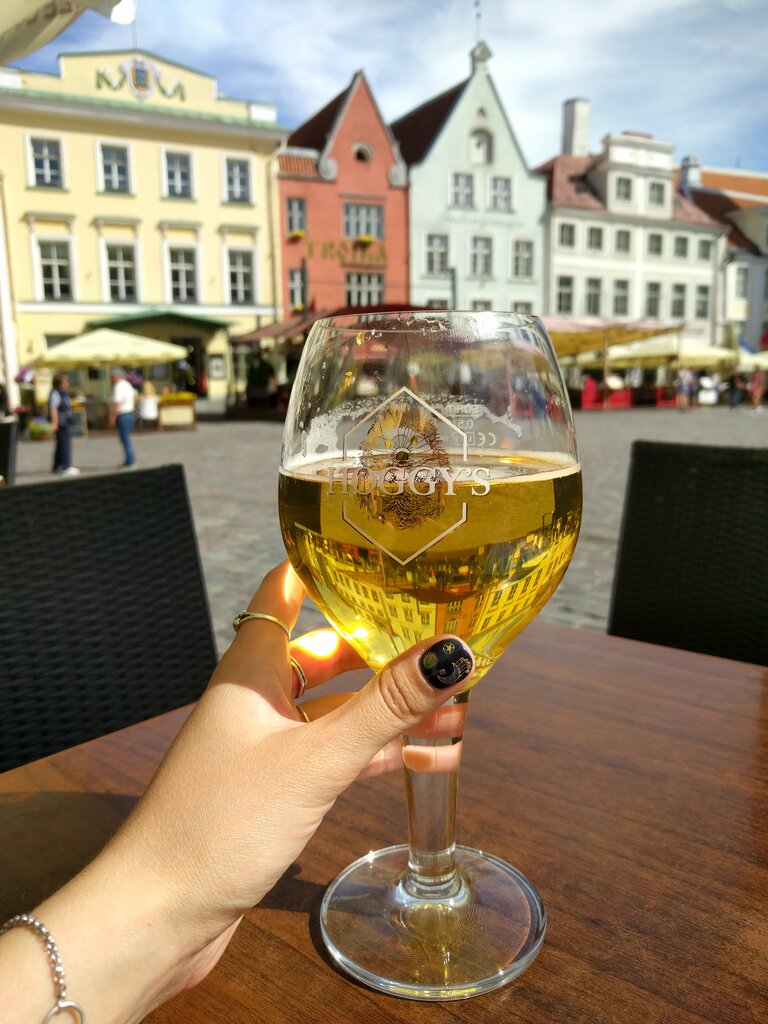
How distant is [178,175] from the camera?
2441cm

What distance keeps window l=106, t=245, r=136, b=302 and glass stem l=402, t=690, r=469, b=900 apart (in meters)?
25.6

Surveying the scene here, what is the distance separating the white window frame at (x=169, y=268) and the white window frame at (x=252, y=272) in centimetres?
82

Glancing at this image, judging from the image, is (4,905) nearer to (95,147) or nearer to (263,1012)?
(263,1012)

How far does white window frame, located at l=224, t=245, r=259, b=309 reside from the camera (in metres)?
→ 25.2

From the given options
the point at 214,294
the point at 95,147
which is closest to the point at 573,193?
the point at 214,294

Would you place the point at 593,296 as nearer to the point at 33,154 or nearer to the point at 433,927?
the point at 33,154

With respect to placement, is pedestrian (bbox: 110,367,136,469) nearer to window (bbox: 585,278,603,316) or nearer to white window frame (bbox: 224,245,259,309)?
white window frame (bbox: 224,245,259,309)

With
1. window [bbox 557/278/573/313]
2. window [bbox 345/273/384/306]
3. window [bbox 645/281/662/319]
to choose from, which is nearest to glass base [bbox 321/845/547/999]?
window [bbox 345/273/384/306]

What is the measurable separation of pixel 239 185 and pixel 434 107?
32.7 feet

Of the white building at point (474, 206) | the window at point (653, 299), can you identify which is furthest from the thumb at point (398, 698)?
the window at point (653, 299)

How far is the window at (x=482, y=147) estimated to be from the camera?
2938cm

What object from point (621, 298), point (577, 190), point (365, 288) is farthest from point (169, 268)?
point (621, 298)

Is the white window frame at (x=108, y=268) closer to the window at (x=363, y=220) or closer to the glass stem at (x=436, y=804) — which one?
the window at (x=363, y=220)

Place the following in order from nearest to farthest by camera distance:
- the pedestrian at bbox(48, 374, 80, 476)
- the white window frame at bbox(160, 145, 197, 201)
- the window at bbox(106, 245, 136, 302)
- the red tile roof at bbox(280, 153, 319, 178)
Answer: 1. the pedestrian at bbox(48, 374, 80, 476)
2. the window at bbox(106, 245, 136, 302)
3. the white window frame at bbox(160, 145, 197, 201)
4. the red tile roof at bbox(280, 153, 319, 178)
